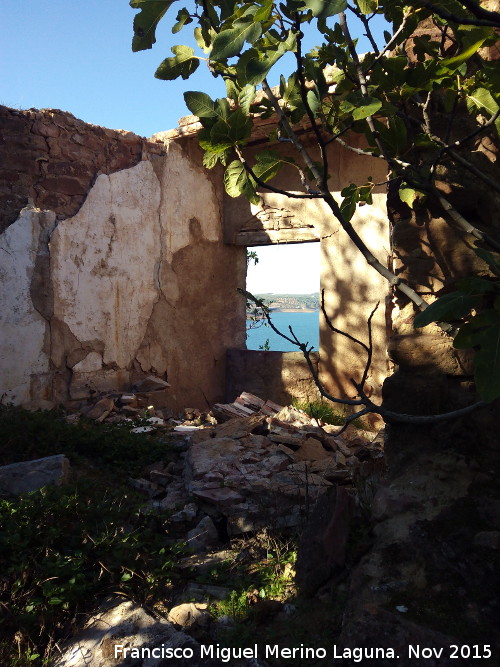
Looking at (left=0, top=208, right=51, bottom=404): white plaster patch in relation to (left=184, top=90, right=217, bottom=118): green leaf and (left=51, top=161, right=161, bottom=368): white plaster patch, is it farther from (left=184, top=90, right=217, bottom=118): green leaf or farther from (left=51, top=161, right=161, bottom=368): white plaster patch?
(left=184, top=90, right=217, bottom=118): green leaf

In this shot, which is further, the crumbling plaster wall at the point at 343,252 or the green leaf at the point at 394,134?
the crumbling plaster wall at the point at 343,252

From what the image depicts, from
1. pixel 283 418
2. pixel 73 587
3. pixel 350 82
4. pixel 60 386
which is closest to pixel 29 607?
pixel 73 587

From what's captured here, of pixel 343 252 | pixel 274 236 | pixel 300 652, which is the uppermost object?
pixel 274 236

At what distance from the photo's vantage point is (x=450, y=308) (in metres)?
1.47

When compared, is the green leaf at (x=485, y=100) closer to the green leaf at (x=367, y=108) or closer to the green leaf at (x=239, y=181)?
the green leaf at (x=367, y=108)

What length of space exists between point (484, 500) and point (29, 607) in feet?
5.94

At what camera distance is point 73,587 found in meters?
2.46

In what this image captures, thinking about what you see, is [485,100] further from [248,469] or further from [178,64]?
[248,469]

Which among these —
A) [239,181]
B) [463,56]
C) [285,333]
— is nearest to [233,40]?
[463,56]

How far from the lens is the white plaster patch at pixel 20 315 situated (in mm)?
5383

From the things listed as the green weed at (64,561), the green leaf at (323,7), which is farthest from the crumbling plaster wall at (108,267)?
the green leaf at (323,7)

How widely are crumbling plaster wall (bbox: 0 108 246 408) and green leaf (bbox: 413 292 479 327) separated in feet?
15.5

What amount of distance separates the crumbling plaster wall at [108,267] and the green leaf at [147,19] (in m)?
4.21

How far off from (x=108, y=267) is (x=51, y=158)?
1220 mm
